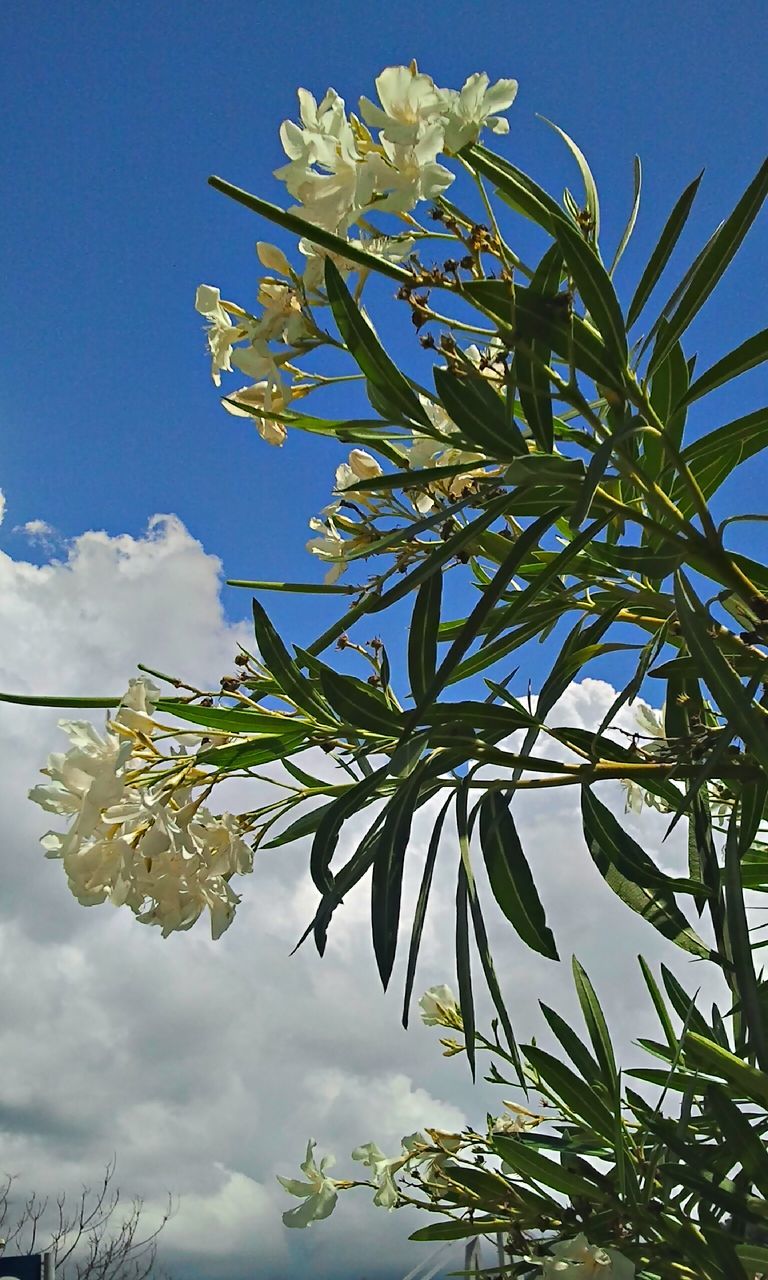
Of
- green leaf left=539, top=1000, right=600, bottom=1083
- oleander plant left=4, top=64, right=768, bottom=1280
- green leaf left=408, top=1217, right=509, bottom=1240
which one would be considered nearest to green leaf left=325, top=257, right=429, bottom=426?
oleander plant left=4, top=64, right=768, bottom=1280

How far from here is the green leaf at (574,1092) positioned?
1.38 m

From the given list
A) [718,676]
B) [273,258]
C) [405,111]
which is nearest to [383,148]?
[405,111]

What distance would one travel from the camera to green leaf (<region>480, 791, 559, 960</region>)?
3.86 ft

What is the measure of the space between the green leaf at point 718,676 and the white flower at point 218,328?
0.45 metres

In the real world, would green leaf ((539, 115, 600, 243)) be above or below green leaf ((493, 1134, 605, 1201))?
above

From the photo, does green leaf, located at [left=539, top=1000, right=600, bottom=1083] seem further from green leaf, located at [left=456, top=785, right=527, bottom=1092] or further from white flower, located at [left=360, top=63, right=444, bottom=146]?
white flower, located at [left=360, top=63, right=444, bottom=146]

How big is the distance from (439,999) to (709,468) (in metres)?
1.06

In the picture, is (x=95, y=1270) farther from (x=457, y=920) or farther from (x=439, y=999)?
(x=457, y=920)

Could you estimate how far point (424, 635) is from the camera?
1.08 metres

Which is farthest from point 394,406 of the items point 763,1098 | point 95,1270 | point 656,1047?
point 95,1270

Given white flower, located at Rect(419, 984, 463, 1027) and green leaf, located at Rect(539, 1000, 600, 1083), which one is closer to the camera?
green leaf, located at Rect(539, 1000, 600, 1083)

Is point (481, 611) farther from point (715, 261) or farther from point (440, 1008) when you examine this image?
point (440, 1008)

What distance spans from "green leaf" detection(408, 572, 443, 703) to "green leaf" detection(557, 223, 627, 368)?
27cm

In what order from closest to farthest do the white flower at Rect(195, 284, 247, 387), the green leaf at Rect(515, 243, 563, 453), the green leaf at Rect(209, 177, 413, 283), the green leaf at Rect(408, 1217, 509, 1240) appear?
the green leaf at Rect(209, 177, 413, 283) < the green leaf at Rect(515, 243, 563, 453) < the white flower at Rect(195, 284, 247, 387) < the green leaf at Rect(408, 1217, 509, 1240)
